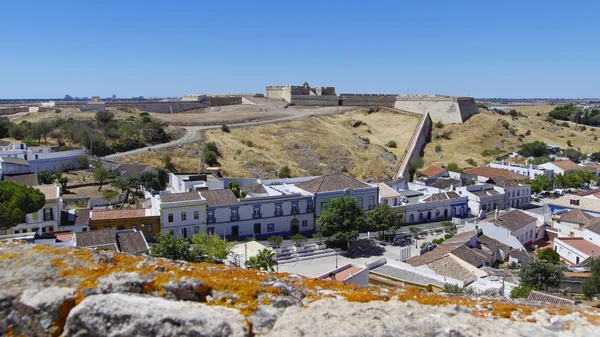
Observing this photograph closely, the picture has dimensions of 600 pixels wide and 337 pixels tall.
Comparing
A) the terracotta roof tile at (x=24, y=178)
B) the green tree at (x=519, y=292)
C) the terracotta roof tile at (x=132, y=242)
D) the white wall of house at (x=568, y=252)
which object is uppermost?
the terracotta roof tile at (x=24, y=178)

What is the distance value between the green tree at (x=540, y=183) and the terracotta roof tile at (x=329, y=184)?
56.1 feet

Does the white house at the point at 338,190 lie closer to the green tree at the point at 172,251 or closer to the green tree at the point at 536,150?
the green tree at the point at 172,251

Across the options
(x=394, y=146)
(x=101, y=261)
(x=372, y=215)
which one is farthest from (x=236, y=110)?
(x=101, y=261)

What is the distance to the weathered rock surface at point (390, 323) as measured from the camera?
11.3 feet

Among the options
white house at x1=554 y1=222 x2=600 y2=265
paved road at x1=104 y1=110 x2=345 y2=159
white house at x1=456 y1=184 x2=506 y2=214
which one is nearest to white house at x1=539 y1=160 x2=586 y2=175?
white house at x1=456 y1=184 x2=506 y2=214

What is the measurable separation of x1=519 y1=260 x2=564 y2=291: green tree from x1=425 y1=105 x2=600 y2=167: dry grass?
1198 inches

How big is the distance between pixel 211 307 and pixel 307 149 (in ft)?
128

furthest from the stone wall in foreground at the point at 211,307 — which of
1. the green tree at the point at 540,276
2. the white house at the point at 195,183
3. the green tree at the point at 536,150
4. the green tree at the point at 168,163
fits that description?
the green tree at the point at 536,150

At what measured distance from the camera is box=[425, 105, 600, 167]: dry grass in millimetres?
50344

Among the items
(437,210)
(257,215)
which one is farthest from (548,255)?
(257,215)

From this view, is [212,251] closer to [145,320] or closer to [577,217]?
[145,320]

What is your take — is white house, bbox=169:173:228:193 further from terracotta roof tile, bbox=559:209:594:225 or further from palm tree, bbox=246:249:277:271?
terracotta roof tile, bbox=559:209:594:225

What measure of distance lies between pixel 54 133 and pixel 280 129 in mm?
20479

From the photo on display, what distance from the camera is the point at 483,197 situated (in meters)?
30.7
